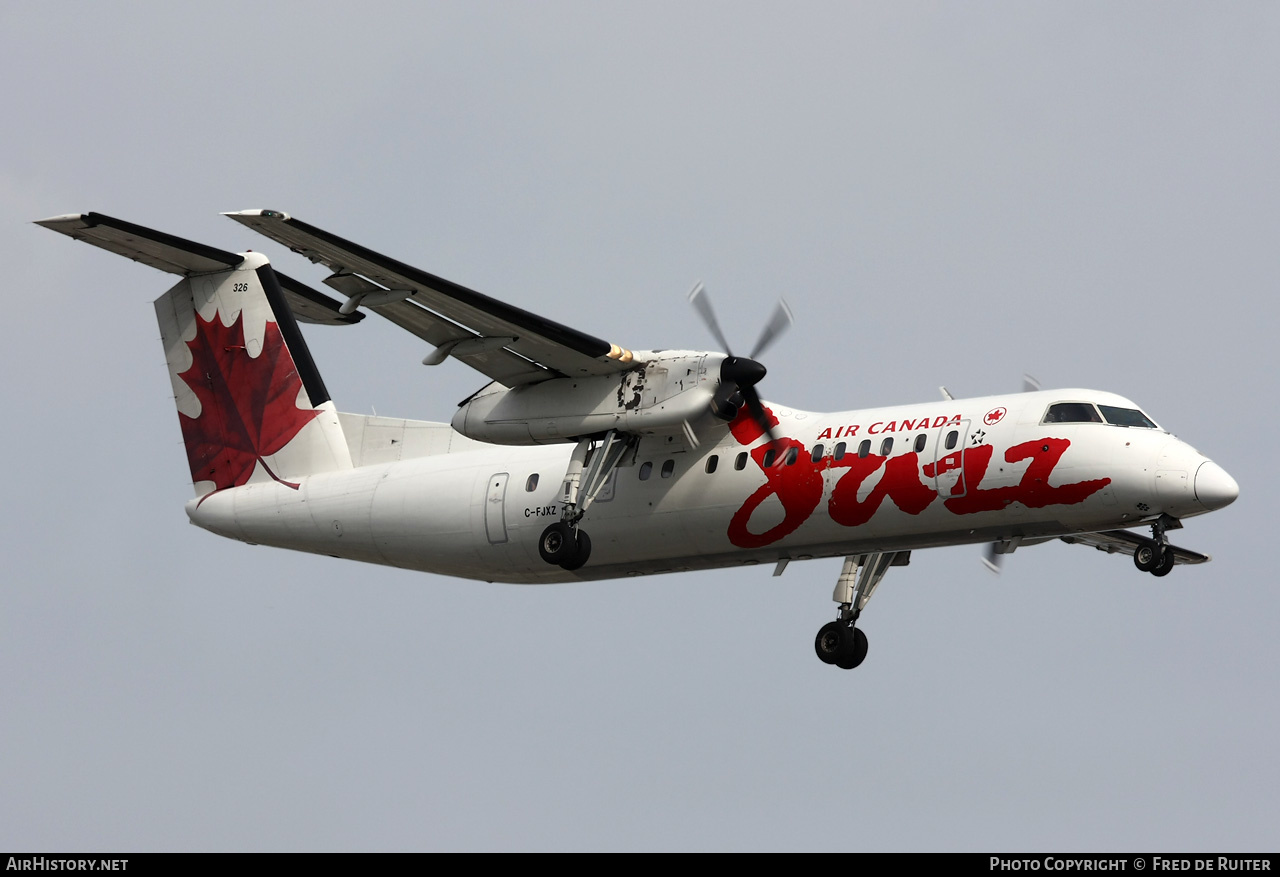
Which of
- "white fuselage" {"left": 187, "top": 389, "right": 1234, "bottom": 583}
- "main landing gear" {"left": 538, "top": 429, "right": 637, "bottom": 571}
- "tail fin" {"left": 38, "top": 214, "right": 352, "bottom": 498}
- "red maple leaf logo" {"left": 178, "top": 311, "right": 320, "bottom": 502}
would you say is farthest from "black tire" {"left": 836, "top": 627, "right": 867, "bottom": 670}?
"red maple leaf logo" {"left": 178, "top": 311, "right": 320, "bottom": 502}

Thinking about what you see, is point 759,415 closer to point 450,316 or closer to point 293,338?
point 450,316

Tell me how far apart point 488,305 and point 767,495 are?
4037mm

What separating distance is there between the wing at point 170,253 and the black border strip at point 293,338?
18.7 inches

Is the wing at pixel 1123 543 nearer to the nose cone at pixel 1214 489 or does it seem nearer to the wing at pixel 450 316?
the nose cone at pixel 1214 489

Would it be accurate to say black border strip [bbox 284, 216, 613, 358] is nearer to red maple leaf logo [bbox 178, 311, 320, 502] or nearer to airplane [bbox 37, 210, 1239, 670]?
airplane [bbox 37, 210, 1239, 670]

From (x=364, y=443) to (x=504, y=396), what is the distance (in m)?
3.63

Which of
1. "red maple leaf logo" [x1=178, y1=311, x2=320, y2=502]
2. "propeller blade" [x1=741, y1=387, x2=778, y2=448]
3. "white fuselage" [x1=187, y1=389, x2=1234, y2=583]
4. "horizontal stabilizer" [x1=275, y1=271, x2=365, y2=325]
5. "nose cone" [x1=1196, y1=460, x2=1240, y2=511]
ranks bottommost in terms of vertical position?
"nose cone" [x1=1196, y1=460, x2=1240, y2=511]

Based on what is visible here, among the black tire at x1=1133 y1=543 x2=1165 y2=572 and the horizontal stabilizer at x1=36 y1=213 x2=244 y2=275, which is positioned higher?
the horizontal stabilizer at x1=36 y1=213 x2=244 y2=275

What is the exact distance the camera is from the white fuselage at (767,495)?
61.2 feet

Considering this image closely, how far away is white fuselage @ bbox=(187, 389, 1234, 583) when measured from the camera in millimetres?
18641

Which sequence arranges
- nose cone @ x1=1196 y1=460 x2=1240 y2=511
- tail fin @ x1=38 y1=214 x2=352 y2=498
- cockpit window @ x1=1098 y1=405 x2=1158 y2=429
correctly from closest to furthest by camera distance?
nose cone @ x1=1196 y1=460 x2=1240 y2=511 → cockpit window @ x1=1098 y1=405 x2=1158 y2=429 → tail fin @ x1=38 y1=214 x2=352 y2=498

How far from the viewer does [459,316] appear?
20281mm

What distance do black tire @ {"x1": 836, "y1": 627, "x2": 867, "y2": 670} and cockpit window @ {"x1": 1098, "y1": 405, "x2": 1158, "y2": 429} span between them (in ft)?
15.9

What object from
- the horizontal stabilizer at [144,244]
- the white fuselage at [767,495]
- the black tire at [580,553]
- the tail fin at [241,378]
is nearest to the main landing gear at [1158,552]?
the white fuselage at [767,495]
